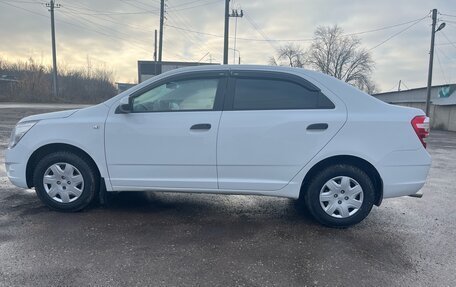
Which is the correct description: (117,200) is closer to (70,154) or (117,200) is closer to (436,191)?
(70,154)

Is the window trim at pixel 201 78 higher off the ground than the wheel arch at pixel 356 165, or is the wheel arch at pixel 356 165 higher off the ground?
the window trim at pixel 201 78

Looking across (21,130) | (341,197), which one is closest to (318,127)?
(341,197)


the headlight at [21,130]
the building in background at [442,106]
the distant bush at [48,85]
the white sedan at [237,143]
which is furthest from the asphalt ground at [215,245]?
the distant bush at [48,85]

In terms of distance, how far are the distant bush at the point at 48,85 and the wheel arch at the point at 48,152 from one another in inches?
1534

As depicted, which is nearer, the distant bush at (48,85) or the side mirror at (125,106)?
the side mirror at (125,106)

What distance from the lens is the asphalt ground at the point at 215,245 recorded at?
293 cm

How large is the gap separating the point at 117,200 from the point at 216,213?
1.49 m

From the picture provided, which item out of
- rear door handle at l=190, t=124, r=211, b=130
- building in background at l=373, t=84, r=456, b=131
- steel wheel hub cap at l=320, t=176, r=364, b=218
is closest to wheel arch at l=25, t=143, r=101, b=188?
rear door handle at l=190, t=124, r=211, b=130

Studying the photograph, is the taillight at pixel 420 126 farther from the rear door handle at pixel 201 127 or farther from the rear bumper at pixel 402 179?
the rear door handle at pixel 201 127

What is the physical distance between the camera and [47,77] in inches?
1729

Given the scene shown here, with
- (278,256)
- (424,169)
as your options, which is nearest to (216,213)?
(278,256)

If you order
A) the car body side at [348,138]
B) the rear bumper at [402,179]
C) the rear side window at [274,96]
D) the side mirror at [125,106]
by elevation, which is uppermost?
the rear side window at [274,96]

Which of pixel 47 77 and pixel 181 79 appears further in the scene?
pixel 47 77

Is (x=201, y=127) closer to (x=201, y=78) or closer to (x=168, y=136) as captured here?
(x=168, y=136)
